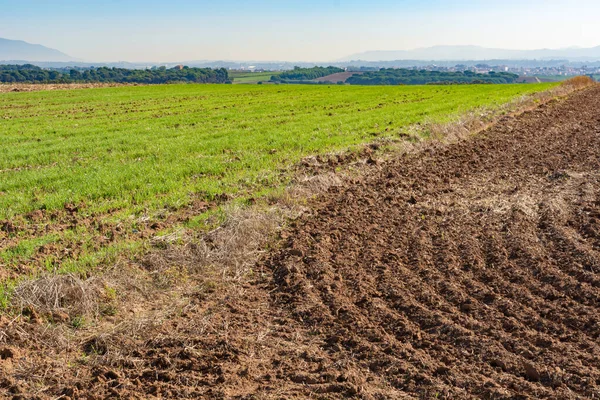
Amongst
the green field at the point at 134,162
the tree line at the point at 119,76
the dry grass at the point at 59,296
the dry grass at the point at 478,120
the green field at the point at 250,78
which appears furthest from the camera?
the green field at the point at 250,78

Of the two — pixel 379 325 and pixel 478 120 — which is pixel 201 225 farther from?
pixel 478 120

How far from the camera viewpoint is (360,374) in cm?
484

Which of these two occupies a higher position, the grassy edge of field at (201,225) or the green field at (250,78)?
the green field at (250,78)

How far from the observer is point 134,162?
48.6 ft

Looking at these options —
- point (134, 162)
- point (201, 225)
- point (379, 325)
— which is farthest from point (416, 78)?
point (379, 325)

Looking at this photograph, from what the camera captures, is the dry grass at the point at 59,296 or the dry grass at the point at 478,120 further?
the dry grass at the point at 478,120

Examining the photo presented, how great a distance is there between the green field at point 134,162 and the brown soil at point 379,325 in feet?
7.54

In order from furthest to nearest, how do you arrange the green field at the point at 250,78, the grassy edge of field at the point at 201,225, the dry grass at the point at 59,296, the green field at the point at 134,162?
1. the green field at the point at 250,78
2. the green field at the point at 134,162
3. the grassy edge of field at the point at 201,225
4. the dry grass at the point at 59,296

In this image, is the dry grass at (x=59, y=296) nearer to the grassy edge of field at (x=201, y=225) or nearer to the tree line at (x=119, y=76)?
the grassy edge of field at (x=201, y=225)

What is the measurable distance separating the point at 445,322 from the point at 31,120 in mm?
28298

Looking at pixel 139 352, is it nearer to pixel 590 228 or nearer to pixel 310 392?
pixel 310 392

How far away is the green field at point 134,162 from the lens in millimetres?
8797

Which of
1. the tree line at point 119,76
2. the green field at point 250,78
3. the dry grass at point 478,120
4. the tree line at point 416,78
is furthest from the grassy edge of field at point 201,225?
the green field at point 250,78

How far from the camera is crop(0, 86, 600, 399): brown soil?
185 inches
